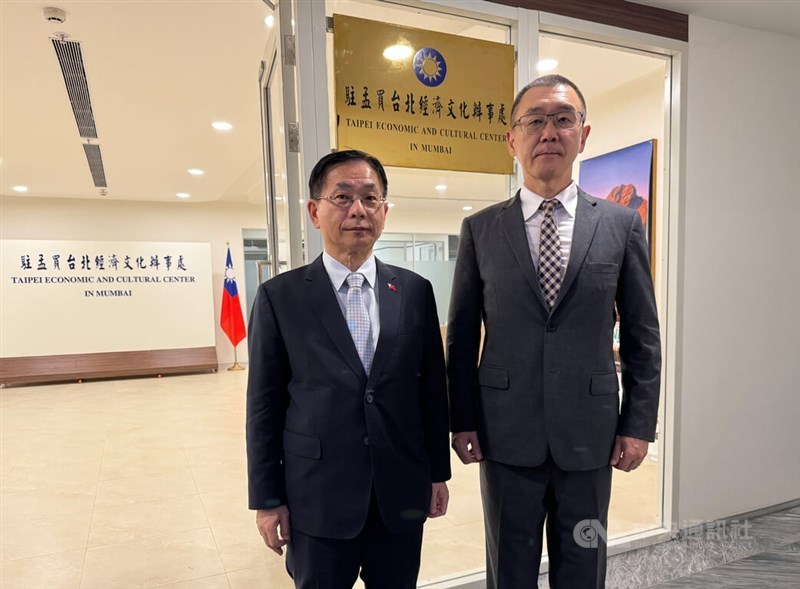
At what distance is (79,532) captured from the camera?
3082 millimetres

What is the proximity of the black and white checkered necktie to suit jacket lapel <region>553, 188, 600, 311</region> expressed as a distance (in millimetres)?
32

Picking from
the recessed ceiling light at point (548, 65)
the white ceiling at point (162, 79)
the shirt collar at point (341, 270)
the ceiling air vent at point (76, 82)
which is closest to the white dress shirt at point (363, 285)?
the shirt collar at point (341, 270)

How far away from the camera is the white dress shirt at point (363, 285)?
135 centimetres

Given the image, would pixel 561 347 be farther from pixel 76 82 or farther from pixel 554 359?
pixel 76 82

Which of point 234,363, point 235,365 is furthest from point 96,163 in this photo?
point 234,363

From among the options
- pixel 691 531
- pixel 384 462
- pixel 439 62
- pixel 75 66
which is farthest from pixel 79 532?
pixel 691 531

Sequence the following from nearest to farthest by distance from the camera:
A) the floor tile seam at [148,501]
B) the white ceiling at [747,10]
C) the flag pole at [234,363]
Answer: the white ceiling at [747,10] → the floor tile seam at [148,501] → the flag pole at [234,363]

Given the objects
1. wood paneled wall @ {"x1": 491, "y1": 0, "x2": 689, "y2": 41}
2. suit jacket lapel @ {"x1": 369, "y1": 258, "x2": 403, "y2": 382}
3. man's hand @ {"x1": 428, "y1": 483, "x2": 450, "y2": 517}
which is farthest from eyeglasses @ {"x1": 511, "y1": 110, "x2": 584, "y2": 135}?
wood paneled wall @ {"x1": 491, "y1": 0, "x2": 689, "y2": 41}

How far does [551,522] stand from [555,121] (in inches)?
47.5

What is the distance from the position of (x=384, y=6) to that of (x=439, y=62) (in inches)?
13.2

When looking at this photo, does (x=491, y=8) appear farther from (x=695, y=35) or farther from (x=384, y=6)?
(x=695, y=35)

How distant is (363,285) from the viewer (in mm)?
1373

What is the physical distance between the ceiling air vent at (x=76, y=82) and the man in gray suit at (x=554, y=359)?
3152 mm

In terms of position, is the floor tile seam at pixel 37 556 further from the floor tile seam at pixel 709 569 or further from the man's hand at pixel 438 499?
the floor tile seam at pixel 709 569
